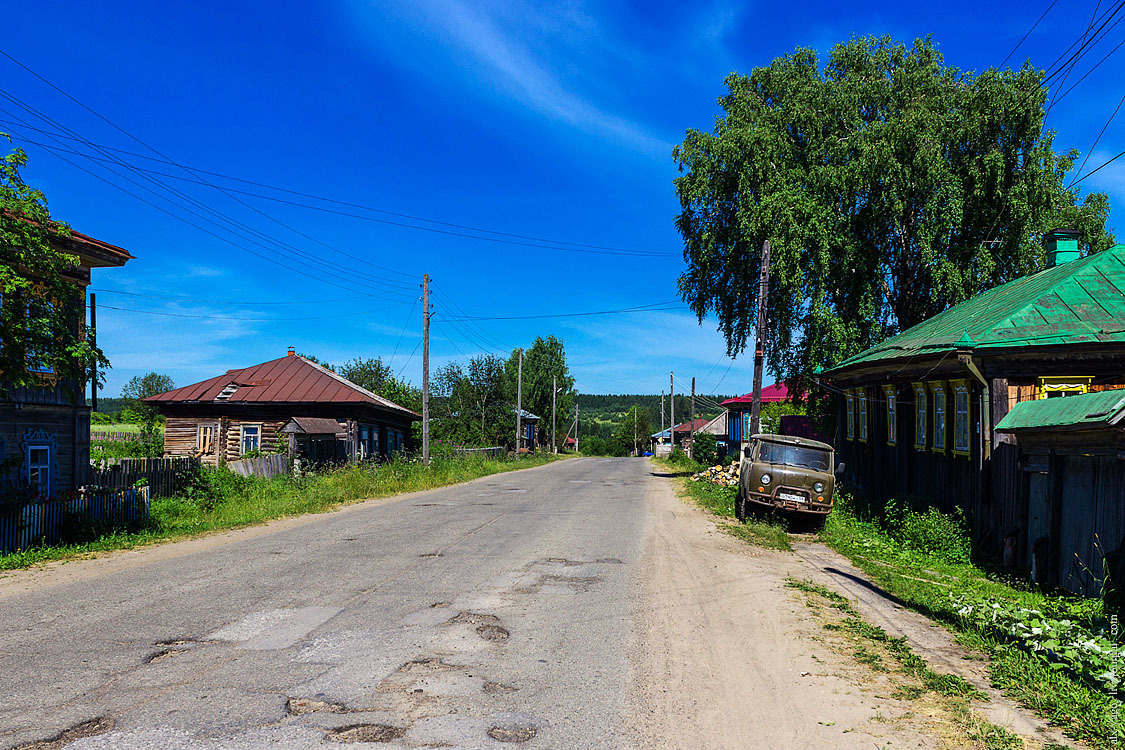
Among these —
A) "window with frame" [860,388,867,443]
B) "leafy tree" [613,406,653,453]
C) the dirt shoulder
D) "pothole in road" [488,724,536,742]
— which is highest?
"window with frame" [860,388,867,443]

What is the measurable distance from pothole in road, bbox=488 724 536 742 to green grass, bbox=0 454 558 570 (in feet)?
30.1

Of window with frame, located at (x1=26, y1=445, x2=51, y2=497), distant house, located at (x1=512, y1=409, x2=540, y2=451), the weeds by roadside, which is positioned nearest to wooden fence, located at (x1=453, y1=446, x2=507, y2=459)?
distant house, located at (x1=512, y1=409, x2=540, y2=451)

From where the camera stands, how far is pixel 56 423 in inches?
617

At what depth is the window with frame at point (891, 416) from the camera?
56.5 ft

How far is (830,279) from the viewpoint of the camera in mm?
26000

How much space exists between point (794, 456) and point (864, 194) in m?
14.7

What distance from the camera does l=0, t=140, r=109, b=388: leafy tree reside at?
10.2 metres

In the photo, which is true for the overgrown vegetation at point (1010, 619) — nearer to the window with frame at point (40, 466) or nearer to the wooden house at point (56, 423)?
the wooden house at point (56, 423)

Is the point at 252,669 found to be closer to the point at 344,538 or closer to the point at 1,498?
the point at 344,538

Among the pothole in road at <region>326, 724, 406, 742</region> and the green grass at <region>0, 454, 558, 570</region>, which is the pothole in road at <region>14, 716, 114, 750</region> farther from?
the green grass at <region>0, 454, 558, 570</region>

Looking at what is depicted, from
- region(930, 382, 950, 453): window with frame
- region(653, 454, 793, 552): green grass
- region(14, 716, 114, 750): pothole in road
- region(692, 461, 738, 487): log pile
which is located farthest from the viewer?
region(692, 461, 738, 487): log pile

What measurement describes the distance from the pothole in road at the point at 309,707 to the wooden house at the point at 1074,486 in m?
8.12

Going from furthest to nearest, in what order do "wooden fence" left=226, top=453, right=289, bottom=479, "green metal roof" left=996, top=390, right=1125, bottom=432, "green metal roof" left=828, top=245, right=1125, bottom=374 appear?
"wooden fence" left=226, top=453, right=289, bottom=479 < "green metal roof" left=828, top=245, right=1125, bottom=374 < "green metal roof" left=996, top=390, right=1125, bottom=432

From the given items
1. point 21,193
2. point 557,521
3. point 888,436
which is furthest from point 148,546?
point 888,436
